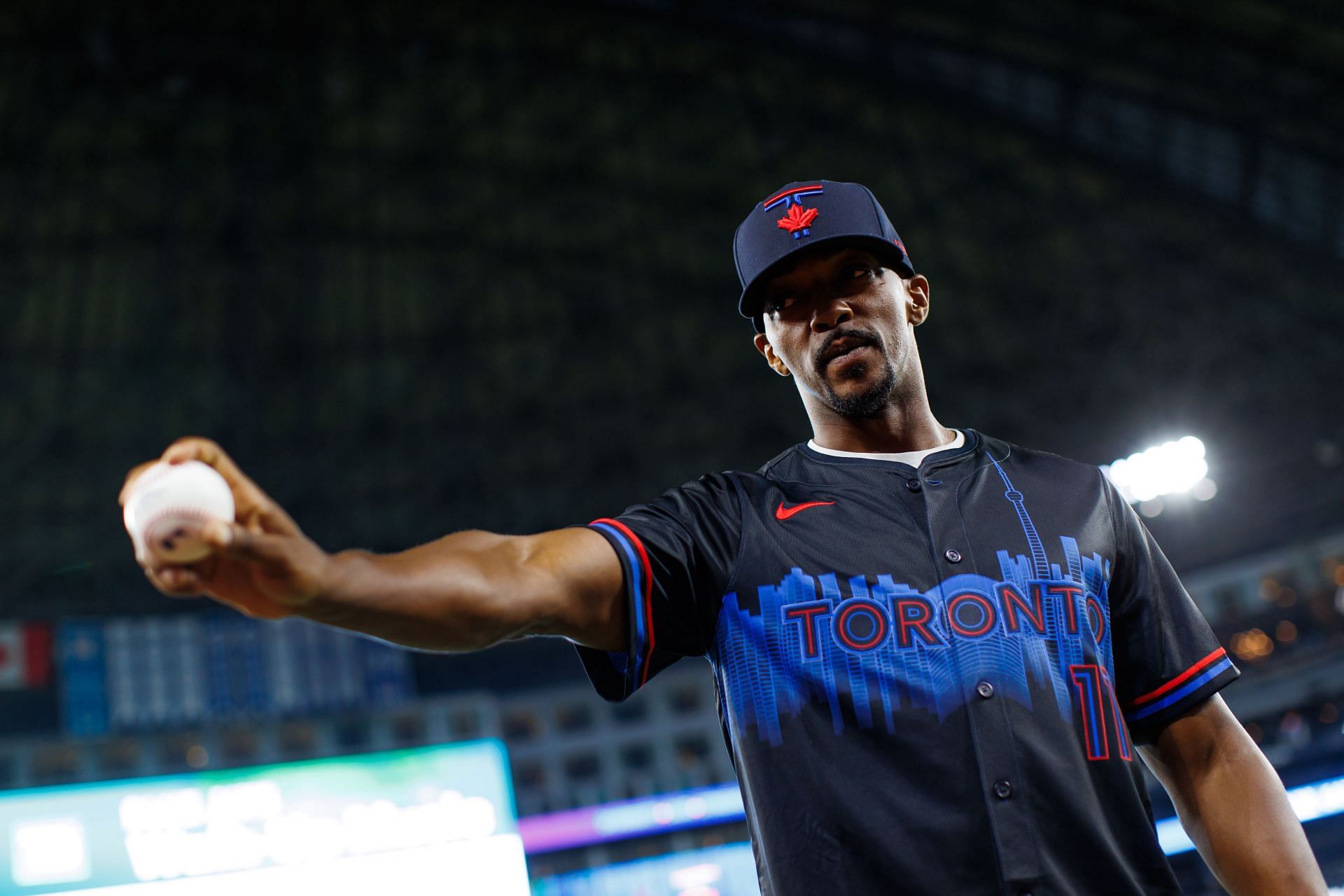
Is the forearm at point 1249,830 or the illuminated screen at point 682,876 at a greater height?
the forearm at point 1249,830

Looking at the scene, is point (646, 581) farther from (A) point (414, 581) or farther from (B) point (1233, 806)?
(B) point (1233, 806)

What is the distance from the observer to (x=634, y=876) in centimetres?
2041

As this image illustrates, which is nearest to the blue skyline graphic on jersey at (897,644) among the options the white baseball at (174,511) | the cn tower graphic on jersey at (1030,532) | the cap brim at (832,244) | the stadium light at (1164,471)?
the cn tower graphic on jersey at (1030,532)

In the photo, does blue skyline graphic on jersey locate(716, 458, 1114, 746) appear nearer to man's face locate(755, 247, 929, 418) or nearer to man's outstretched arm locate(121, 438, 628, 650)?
man's outstretched arm locate(121, 438, 628, 650)

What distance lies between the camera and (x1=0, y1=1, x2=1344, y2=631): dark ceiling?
1491 cm

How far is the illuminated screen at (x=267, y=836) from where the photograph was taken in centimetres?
1124

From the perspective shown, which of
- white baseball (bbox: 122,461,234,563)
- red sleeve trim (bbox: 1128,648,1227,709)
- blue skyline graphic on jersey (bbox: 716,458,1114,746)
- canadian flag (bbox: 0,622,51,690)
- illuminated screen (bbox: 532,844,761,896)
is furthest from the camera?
canadian flag (bbox: 0,622,51,690)

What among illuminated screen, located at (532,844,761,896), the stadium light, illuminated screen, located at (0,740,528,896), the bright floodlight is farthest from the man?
illuminated screen, located at (532,844,761,896)

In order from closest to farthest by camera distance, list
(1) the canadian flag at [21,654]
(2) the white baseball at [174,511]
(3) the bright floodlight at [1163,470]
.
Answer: (2) the white baseball at [174,511] → (3) the bright floodlight at [1163,470] → (1) the canadian flag at [21,654]

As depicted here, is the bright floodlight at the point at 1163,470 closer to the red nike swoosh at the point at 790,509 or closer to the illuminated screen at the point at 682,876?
the illuminated screen at the point at 682,876

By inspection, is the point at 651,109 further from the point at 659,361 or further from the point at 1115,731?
the point at 1115,731

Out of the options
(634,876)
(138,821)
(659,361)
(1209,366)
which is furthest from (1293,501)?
(138,821)

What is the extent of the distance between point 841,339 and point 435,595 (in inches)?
33.9

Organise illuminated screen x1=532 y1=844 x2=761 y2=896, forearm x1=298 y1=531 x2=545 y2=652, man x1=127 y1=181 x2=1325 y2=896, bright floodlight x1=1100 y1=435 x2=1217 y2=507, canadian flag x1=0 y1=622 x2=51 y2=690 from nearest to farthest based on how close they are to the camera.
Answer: forearm x1=298 y1=531 x2=545 y2=652, man x1=127 y1=181 x2=1325 y2=896, bright floodlight x1=1100 y1=435 x2=1217 y2=507, illuminated screen x1=532 y1=844 x2=761 y2=896, canadian flag x1=0 y1=622 x2=51 y2=690
